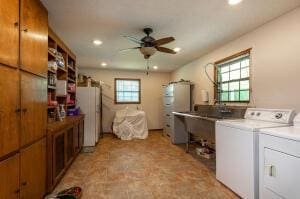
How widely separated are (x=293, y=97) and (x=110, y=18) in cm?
265

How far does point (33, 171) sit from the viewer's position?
71.5 inches

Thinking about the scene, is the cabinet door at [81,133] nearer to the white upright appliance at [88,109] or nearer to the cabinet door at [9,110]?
the white upright appliance at [88,109]

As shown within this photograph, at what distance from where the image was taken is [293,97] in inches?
89.0

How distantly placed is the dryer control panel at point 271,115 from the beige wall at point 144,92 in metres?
4.26

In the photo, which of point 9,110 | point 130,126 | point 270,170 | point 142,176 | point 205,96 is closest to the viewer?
point 9,110

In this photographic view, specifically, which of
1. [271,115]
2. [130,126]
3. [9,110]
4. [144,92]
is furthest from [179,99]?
[9,110]

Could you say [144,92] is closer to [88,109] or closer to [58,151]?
[88,109]

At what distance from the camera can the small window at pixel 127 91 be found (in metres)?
6.50

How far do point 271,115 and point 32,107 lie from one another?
2.91 m

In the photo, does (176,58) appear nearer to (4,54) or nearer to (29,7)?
(29,7)

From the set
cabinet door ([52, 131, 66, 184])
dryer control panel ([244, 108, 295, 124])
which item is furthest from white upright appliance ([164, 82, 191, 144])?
cabinet door ([52, 131, 66, 184])

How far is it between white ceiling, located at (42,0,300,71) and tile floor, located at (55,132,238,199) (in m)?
2.34

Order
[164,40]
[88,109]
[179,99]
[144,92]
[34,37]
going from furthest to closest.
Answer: [144,92] < [179,99] < [88,109] < [164,40] < [34,37]

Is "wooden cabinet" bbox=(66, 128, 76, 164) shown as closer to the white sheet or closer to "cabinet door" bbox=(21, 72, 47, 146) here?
"cabinet door" bbox=(21, 72, 47, 146)
